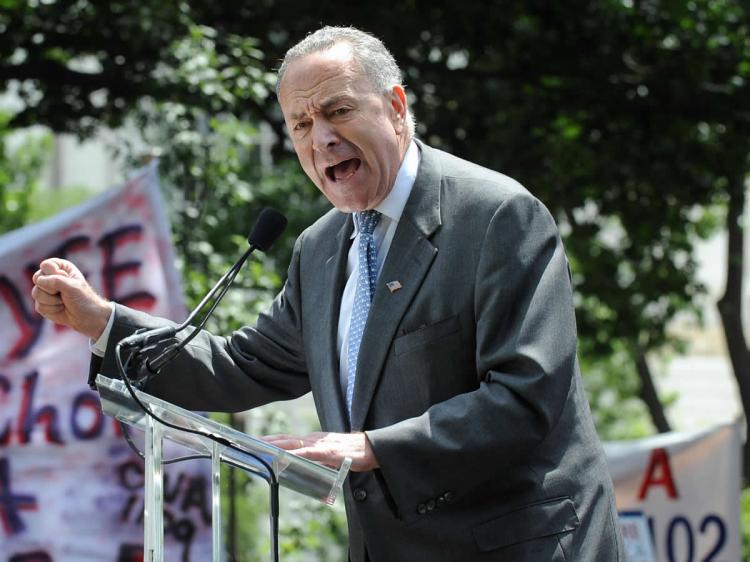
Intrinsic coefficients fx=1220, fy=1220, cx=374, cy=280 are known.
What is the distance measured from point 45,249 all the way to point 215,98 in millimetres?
1264

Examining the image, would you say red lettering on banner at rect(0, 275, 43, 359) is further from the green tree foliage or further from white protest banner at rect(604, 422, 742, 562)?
the green tree foliage

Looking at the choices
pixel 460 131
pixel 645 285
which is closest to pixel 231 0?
pixel 460 131

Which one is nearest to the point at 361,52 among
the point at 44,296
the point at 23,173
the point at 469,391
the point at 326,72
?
the point at 326,72

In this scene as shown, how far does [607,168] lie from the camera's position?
24.2ft

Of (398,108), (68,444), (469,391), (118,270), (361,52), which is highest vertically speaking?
(361,52)

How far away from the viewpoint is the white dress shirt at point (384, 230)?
272 cm

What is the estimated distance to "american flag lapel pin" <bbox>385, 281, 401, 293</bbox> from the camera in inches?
103

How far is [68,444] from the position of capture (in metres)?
5.01

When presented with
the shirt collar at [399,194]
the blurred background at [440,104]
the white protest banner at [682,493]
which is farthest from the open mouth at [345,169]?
the white protest banner at [682,493]

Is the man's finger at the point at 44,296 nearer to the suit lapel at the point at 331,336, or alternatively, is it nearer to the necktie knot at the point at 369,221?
the suit lapel at the point at 331,336

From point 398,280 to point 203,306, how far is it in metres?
0.42

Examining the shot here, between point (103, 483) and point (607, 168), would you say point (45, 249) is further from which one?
point (607, 168)

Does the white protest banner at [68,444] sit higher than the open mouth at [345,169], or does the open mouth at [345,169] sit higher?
the open mouth at [345,169]

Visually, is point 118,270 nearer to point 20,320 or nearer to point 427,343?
point 20,320
